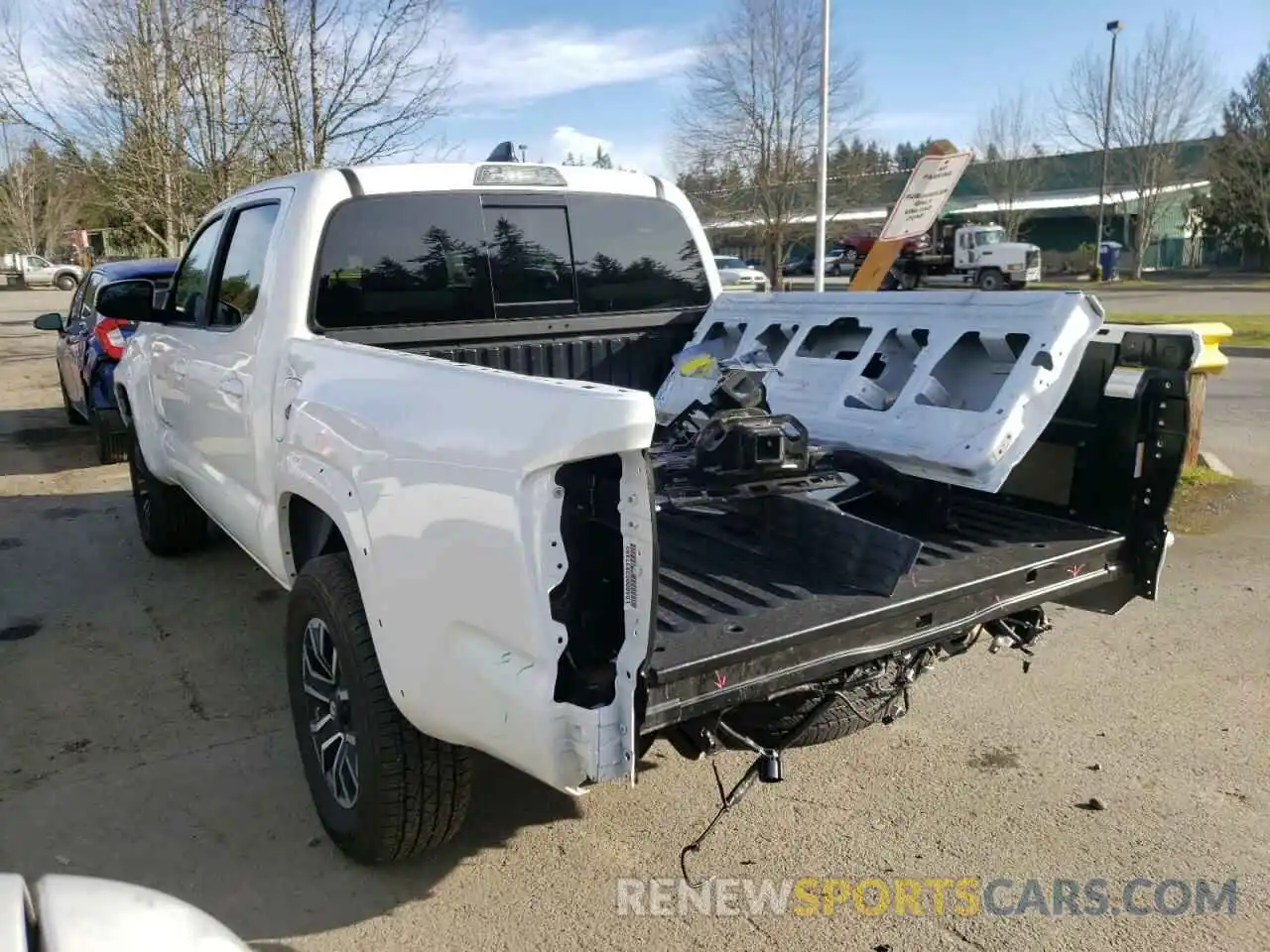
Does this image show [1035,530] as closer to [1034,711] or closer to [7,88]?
[1034,711]

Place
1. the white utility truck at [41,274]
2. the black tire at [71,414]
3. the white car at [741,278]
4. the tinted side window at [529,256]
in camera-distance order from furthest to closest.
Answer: the white utility truck at [41,274] < the white car at [741,278] < the black tire at [71,414] < the tinted side window at [529,256]

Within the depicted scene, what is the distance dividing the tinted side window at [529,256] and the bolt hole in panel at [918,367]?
74 centimetres

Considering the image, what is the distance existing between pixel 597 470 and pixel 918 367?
6.46 feet

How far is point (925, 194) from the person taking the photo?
1277 centimetres

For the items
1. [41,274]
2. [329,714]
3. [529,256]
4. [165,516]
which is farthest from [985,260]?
[41,274]

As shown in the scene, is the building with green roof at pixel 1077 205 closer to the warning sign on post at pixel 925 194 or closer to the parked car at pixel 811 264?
the parked car at pixel 811 264

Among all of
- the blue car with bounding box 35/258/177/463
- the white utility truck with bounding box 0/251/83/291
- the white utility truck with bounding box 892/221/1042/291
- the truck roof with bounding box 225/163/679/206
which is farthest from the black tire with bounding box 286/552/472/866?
the white utility truck with bounding box 0/251/83/291

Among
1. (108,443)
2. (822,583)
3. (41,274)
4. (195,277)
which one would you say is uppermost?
(41,274)

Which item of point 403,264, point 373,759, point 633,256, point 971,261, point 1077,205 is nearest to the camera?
point 373,759

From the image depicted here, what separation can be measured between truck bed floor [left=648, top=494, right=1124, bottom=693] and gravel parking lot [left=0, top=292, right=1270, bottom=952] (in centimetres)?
79

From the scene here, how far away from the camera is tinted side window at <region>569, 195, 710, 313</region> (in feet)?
15.2

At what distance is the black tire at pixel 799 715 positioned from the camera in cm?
283

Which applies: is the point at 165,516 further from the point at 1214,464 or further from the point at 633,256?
the point at 1214,464

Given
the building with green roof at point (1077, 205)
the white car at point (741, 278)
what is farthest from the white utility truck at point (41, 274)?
the building with green roof at point (1077, 205)
